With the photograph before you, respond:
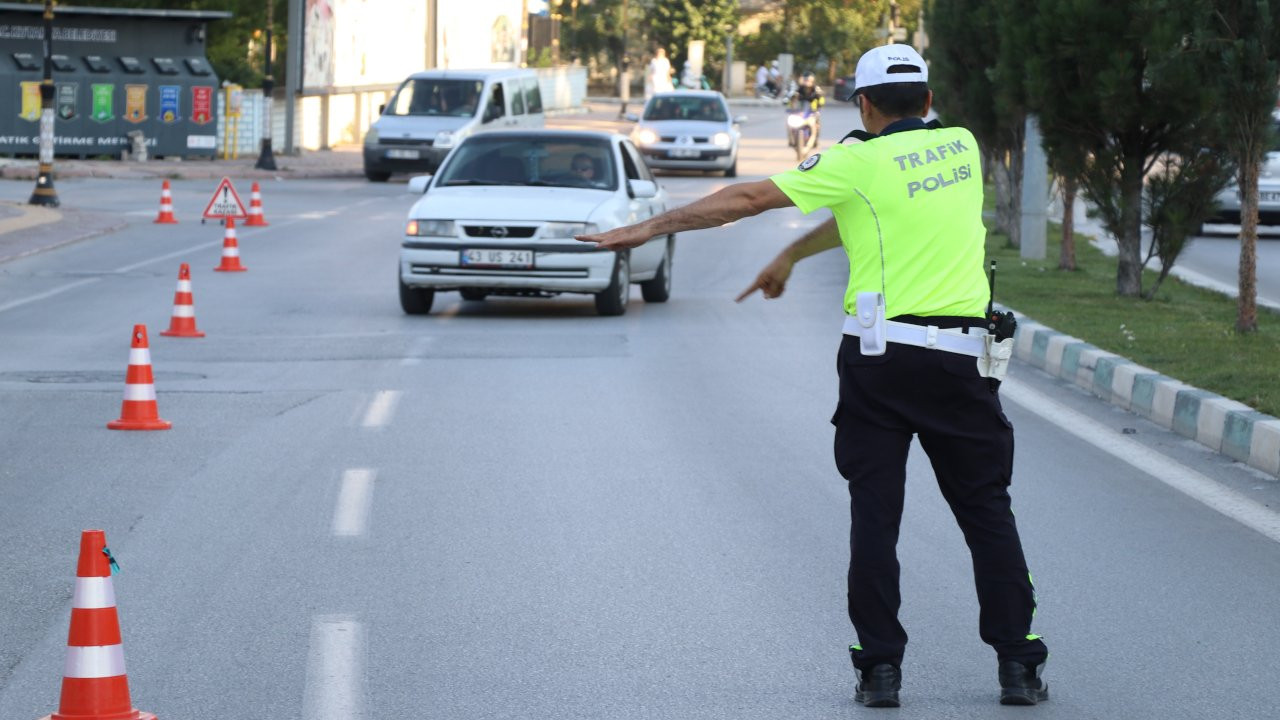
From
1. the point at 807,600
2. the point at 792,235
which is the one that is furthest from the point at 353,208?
the point at 807,600

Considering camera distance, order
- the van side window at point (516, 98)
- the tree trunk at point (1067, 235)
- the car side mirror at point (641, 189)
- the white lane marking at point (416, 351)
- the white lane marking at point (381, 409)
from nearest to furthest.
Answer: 1. the white lane marking at point (381, 409)
2. the white lane marking at point (416, 351)
3. the car side mirror at point (641, 189)
4. the tree trunk at point (1067, 235)
5. the van side window at point (516, 98)

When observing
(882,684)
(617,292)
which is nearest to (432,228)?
(617,292)

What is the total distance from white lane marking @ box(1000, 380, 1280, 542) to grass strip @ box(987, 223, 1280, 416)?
672mm

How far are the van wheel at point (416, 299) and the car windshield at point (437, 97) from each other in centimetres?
2116

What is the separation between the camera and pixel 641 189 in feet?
55.9

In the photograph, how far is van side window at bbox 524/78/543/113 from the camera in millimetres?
Answer: 40562

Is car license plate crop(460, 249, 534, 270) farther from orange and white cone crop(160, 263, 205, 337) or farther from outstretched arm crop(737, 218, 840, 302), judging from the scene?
outstretched arm crop(737, 218, 840, 302)

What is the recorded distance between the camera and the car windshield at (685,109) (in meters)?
40.4

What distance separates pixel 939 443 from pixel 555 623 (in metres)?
1.56

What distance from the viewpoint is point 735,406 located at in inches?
458

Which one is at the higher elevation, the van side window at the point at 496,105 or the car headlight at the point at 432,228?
the van side window at the point at 496,105

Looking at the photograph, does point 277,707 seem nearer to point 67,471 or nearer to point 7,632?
point 7,632

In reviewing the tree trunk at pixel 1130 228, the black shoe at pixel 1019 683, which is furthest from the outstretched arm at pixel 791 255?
the tree trunk at pixel 1130 228

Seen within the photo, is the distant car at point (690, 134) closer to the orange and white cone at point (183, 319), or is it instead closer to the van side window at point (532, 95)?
the van side window at point (532, 95)
